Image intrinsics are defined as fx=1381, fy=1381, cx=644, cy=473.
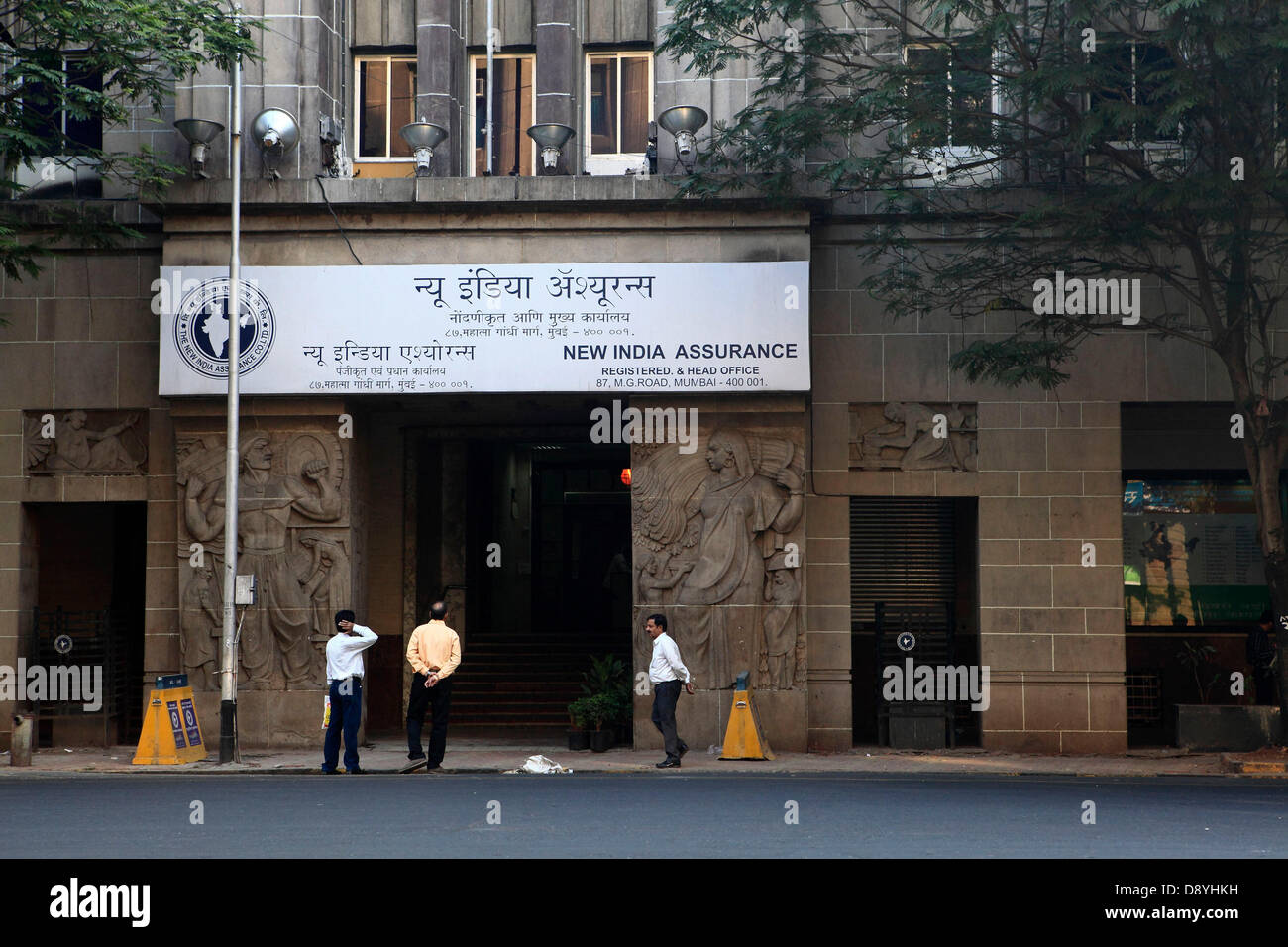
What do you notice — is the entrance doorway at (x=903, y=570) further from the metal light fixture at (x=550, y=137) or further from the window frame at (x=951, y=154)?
the metal light fixture at (x=550, y=137)

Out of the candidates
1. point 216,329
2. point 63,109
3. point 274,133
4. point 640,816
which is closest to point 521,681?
point 216,329

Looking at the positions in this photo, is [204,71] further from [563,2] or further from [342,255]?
[563,2]

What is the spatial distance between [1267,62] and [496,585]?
51.4ft

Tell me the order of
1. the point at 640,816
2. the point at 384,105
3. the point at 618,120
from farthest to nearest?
the point at 384,105, the point at 618,120, the point at 640,816

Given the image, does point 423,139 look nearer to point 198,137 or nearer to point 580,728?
point 198,137

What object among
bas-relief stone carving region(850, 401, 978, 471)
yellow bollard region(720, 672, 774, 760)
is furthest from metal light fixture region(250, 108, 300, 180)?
yellow bollard region(720, 672, 774, 760)

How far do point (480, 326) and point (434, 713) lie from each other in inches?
218

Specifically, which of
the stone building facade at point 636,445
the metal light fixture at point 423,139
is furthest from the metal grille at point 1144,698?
the metal light fixture at point 423,139

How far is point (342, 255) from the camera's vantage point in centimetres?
1933

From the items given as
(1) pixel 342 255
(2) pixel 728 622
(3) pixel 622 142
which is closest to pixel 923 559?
→ (2) pixel 728 622

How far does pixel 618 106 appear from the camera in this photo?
2058 centimetres

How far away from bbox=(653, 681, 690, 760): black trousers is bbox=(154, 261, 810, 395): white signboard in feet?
13.9

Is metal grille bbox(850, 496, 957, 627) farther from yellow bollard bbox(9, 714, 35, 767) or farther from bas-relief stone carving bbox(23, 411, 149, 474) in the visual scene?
yellow bollard bbox(9, 714, 35, 767)

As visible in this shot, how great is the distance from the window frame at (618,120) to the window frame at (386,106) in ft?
8.47
